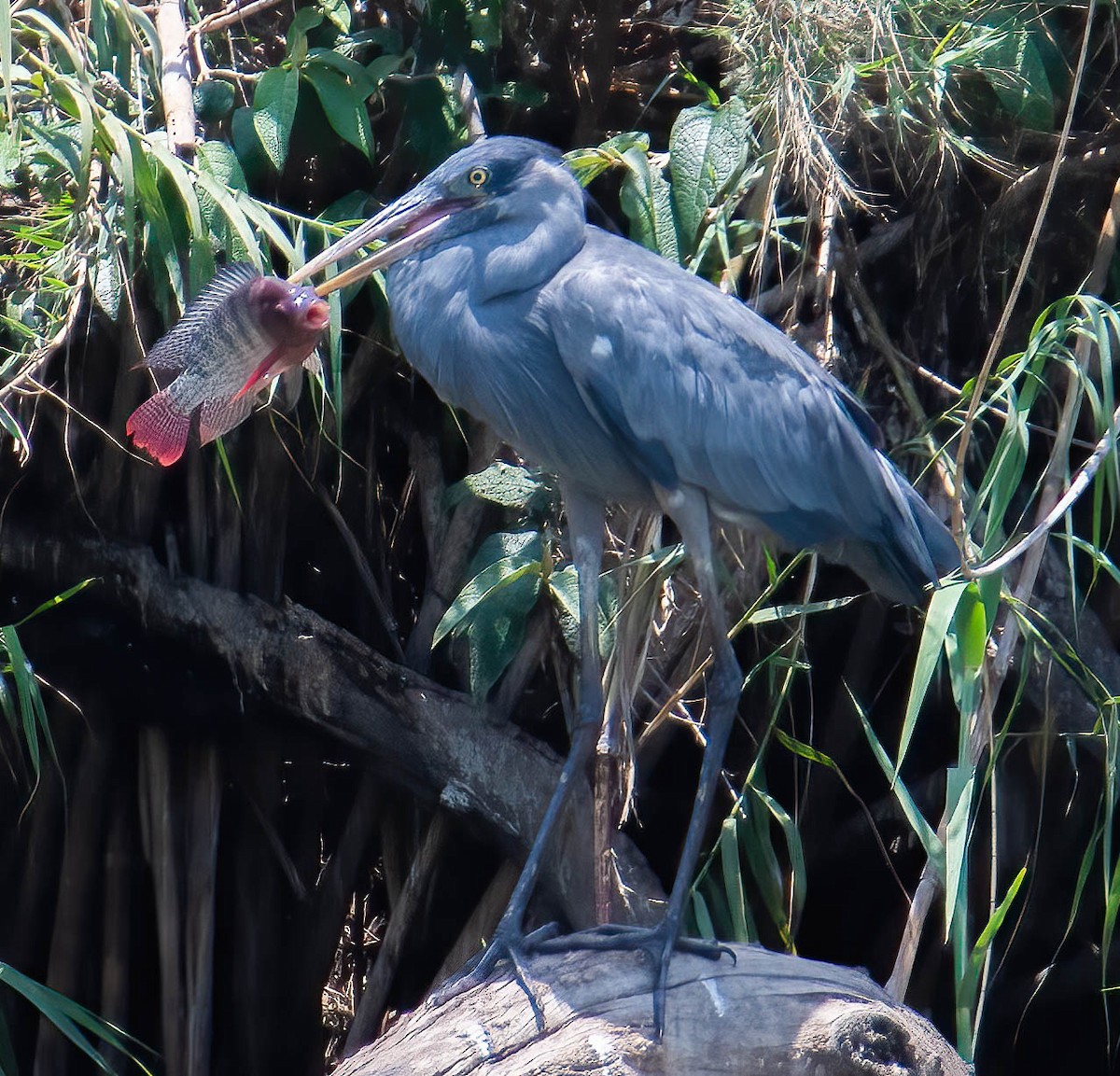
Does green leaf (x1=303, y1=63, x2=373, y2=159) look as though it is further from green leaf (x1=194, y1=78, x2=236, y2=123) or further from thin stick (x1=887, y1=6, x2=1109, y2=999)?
thin stick (x1=887, y1=6, x2=1109, y2=999)

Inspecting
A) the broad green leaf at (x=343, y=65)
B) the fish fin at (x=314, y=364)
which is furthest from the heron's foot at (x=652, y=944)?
the broad green leaf at (x=343, y=65)

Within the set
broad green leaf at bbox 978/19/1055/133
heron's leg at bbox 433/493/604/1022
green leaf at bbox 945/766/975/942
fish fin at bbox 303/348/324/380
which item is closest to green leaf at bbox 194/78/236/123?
fish fin at bbox 303/348/324/380

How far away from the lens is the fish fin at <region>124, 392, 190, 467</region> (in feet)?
6.68

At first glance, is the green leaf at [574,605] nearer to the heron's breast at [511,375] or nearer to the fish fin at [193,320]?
the heron's breast at [511,375]

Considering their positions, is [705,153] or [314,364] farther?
[705,153]

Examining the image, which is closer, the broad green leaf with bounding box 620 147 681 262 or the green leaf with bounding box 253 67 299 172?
the green leaf with bounding box 253 67 299 172

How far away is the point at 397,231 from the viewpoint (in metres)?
2.41

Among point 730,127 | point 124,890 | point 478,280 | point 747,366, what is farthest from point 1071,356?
point 124,890

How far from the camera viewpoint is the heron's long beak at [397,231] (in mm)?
2217

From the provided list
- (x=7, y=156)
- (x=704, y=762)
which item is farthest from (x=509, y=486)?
(x=7, y=156)

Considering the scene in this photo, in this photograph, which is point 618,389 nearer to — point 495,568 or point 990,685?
point 495,568

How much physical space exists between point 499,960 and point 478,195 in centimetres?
120

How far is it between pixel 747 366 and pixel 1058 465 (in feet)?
1.88

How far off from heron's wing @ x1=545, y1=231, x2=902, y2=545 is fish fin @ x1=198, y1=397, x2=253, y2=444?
505 millimetres
